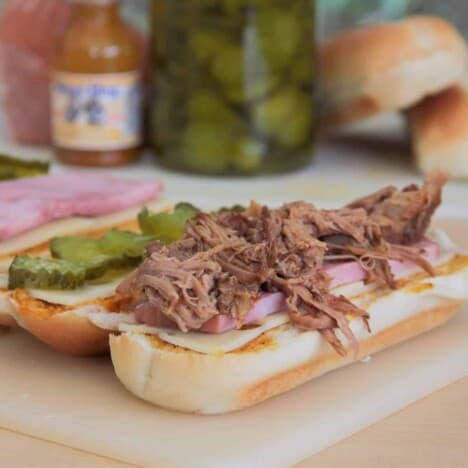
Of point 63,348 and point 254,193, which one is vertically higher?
point 63,348

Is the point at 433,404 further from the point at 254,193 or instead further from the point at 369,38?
the point at 369,38

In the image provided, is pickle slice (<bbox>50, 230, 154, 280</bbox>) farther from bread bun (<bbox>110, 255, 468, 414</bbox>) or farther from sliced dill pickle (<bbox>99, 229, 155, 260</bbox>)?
bread bun (<bbox>110, 255, 468, 414</bbox>)

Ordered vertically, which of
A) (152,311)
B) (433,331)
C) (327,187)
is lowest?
(327,187)

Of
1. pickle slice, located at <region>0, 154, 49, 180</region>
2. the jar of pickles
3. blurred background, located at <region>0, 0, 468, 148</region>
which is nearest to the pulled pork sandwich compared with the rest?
pickle slice, located at <region>0, 154, 49, 180</region>

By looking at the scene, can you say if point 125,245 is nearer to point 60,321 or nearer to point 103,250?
point 103,250

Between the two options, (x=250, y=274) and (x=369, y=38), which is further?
(x=369, y=38)

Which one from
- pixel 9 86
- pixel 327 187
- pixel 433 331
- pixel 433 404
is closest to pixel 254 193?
pixel 327 187

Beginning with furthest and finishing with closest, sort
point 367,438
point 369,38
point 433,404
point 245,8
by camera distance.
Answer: point 369,38 → point 245,8 → point 433,404 → point 367,438

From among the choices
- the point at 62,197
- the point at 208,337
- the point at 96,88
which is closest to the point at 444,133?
the point at 96,88
